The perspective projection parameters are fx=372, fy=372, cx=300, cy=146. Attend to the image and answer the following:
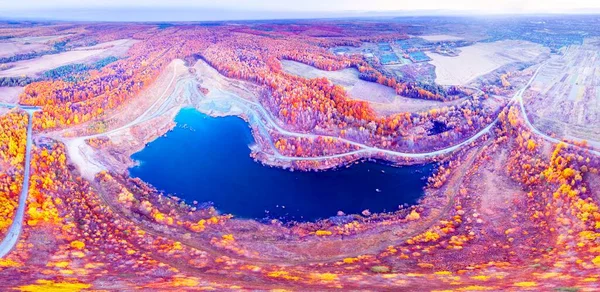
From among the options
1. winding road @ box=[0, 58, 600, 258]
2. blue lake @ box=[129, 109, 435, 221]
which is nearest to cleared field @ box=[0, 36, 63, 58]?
winding road @ box=[0, 58, 600, 258]

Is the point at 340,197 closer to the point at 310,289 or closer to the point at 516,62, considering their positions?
the point at 310,289

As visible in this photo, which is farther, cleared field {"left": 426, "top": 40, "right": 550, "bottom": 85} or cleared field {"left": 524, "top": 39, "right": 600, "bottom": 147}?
cleared field {"left": 426, "top": 40, "right": 550, "bottom": 85}

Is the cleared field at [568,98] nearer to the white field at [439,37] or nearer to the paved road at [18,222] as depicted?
the white field at [439,37]

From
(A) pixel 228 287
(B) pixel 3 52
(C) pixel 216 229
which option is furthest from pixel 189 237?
(B) pixel 3 52

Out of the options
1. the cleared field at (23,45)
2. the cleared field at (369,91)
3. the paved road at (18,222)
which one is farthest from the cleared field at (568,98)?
the cleared field at (23,45)

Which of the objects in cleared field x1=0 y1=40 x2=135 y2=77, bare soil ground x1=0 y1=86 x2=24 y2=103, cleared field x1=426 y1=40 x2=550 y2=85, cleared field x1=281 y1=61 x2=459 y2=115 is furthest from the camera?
cleared field x1=426 y1=40 x2=550 y2=85

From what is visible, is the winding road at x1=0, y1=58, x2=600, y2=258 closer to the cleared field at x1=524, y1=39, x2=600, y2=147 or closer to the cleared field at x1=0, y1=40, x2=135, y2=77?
the cleared field at x1=524, y1=39, x2=600, y2=147

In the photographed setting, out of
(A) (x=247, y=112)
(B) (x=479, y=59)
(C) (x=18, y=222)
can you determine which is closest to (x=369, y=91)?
(A) (x=247, y=112)
